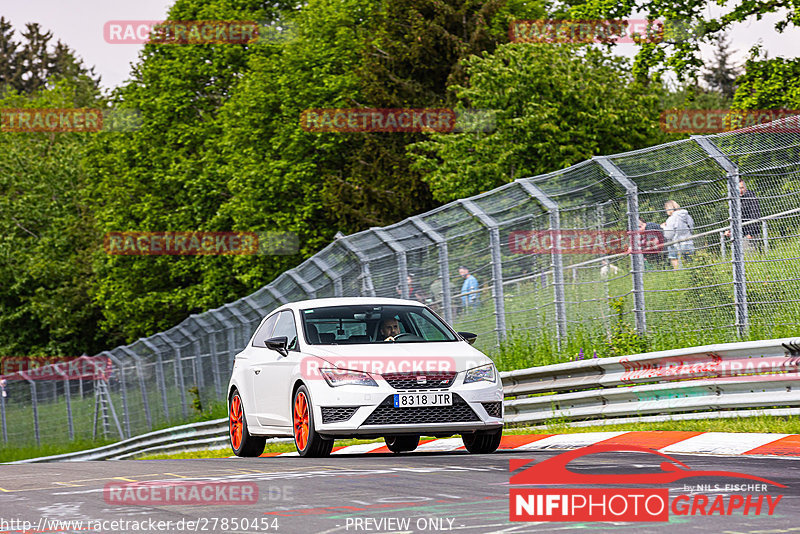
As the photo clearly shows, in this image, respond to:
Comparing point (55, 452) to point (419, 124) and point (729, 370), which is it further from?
point (729, 370)

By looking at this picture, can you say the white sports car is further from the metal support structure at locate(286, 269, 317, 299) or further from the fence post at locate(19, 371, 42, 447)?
the fence post at locate(19, 371, 42, 447)

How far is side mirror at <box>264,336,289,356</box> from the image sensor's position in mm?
12258

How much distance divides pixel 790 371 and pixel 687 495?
170 inches

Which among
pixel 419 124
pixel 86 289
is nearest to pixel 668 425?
pixel 419 124

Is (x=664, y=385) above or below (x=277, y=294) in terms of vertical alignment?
below

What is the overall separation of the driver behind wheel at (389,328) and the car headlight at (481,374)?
47.3 inches

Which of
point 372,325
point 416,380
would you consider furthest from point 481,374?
point 372,325

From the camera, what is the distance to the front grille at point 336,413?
11.1 meters

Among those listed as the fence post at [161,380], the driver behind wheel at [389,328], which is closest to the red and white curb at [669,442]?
the driver behind wheel at [389,328]

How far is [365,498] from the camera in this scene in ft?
24.7

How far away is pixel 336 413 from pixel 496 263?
17.4 ft

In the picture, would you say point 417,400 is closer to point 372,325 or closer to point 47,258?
point 372,325

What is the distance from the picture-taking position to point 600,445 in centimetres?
1118

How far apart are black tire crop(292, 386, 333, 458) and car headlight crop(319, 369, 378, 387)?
0.30m
